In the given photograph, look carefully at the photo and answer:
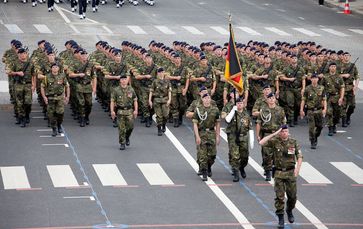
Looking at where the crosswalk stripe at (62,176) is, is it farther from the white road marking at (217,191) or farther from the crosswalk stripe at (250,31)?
the crosswalk stripe at (250,31)

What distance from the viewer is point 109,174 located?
2905 centimetres

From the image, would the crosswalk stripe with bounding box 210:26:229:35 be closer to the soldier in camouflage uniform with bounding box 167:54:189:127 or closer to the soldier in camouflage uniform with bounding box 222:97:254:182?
the soldier in camouflage uniform with bounding box 167:54:189:127

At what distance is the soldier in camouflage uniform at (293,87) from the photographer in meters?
36.4

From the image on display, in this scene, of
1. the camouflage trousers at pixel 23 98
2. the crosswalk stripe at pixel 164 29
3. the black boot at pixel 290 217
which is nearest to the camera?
the black boot at pixel 290 217

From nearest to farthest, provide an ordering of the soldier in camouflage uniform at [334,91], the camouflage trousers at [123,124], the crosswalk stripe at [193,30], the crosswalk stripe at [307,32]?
1. the camouflage trousers at [123,124]
2. the soldier in camouflage uniform at [334,91]
3. the crosswalk stripe at [193,30]
4. the crosswalk stripe at [307,32]

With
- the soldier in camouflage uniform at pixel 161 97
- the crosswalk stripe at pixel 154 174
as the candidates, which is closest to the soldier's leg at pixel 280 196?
the crosswalk stripe at pixel 154 174

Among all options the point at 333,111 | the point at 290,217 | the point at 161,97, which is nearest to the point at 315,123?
the point at 333,111

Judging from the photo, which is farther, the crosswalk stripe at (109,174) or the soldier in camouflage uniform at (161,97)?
the soldier in camouflage uniform at (161,97)

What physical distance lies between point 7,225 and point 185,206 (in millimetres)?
3721

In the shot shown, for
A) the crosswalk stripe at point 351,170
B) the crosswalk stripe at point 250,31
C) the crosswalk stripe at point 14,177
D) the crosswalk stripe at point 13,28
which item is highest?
the crosswalk stripe at point 351,170

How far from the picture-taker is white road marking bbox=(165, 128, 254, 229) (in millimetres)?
24984

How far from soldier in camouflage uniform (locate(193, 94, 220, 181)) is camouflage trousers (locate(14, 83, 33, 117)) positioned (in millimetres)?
8277

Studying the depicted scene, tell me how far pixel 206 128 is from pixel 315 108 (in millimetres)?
5024

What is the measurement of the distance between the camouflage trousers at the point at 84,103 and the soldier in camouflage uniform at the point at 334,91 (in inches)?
254
